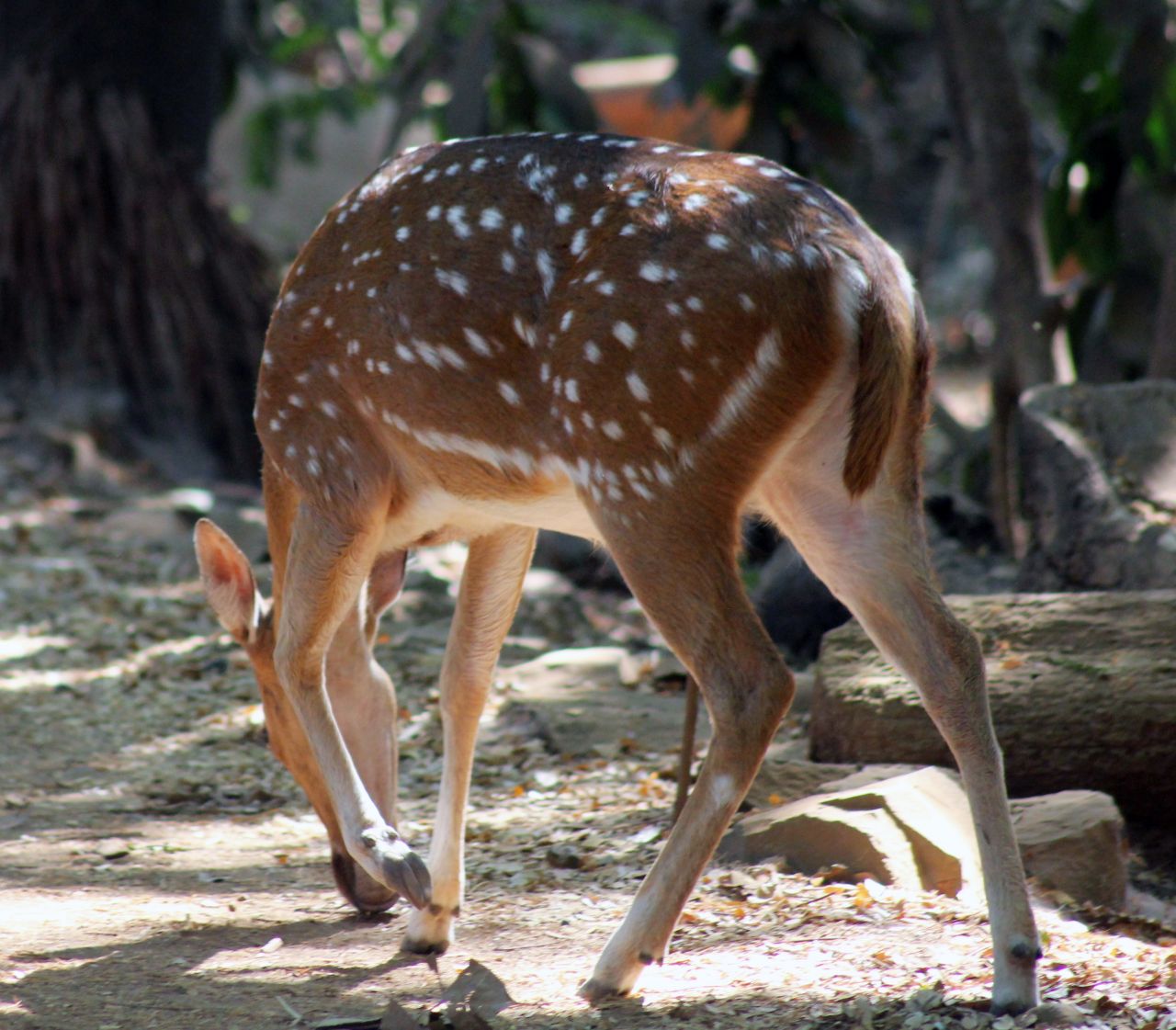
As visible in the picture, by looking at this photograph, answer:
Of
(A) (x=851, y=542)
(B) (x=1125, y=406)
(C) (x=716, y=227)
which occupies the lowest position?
(B) (x=1125, y=406)

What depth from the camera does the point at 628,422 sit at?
3.25m

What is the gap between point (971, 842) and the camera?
4.07m

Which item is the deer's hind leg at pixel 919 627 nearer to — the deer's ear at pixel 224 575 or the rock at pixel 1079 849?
the rock at pixel 1079 849

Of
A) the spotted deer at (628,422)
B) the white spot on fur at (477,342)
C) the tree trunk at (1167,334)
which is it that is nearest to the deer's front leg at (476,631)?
the spotted deer at (628,422)

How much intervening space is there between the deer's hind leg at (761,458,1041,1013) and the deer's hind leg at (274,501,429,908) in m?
1.07

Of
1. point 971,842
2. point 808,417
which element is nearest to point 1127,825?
point 971,842

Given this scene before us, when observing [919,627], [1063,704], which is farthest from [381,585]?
[1063,704]

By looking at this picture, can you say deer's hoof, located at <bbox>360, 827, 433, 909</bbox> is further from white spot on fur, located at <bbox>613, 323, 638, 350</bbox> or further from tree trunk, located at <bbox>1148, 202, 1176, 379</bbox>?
tree trunk, located at <bbox>1148, 202, 1176, 379</bbox>

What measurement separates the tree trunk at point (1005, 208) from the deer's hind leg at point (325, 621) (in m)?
4.53

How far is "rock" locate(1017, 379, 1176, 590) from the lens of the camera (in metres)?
5.47

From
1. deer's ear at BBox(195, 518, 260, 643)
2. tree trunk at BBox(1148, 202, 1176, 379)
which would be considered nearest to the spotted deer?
deer's ear at BBox(195, 518, 260, 643)

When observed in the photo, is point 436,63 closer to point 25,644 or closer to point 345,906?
point 25,644

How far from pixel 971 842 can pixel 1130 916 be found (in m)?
0.43

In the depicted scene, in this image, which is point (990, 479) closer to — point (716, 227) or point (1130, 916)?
point (1130, 916)
